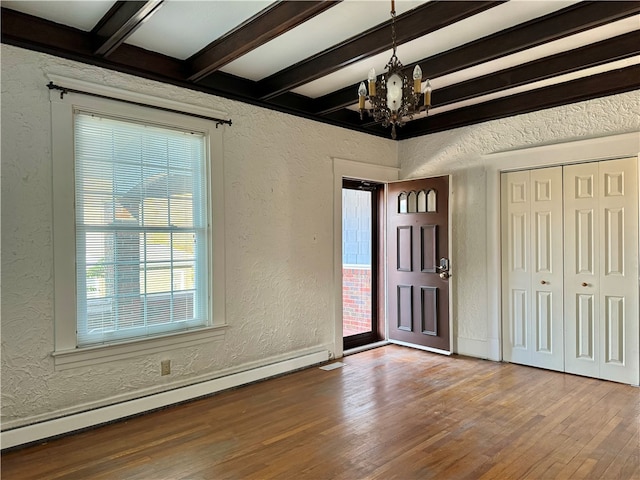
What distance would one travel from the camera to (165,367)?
11.4ft

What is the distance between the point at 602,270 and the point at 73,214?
462 centimetres

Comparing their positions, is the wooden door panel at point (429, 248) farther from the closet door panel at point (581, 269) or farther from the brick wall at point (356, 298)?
the closet door panel at point (581, 269)

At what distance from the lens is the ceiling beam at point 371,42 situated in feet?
8.63

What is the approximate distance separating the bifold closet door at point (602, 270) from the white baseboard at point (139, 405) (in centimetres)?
276

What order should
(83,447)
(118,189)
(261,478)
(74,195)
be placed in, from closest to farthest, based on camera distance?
(261,478) < (83,447) < (74,195) < (118,189)

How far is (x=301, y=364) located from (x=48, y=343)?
2.34m

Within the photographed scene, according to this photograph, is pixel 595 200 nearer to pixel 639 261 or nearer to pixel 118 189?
pixel 639 261

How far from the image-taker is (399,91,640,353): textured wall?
4320mm

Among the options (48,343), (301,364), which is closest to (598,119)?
(301,364)

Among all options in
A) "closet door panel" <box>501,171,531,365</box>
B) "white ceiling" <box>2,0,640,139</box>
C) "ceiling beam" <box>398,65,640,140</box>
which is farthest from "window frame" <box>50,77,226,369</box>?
"closet door panel" <box>501,171,531,365</box>

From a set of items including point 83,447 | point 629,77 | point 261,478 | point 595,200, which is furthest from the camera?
point 595,200

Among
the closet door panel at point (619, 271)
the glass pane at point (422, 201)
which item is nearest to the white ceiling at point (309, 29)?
the closet door panel at point (619, 271)

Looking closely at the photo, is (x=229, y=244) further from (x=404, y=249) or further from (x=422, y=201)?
(x=422, y=201)

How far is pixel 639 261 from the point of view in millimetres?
3777
